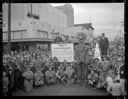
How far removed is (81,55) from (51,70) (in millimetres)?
793

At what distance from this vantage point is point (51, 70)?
432 centimetres

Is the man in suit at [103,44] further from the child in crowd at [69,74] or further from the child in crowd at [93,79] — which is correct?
the child in crowd at [69,74]

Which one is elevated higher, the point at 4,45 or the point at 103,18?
the point at 103,18

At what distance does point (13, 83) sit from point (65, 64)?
1.28 m

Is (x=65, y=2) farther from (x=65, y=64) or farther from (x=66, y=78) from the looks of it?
(x=66, y=78)

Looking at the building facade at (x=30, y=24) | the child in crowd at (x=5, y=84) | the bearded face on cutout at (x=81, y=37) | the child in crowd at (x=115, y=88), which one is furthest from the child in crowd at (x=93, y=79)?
the child in crowd at (x=5, y=84)

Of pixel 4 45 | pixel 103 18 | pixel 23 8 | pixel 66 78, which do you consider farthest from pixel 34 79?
pixel 103 18

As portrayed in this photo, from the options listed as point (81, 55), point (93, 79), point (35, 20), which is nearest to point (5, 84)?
point (35, 20)

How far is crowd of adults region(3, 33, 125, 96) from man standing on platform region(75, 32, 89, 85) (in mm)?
74

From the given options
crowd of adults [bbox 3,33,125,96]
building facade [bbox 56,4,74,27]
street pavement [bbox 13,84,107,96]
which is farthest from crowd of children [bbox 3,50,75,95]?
building facade [bbox 56,4,74,27]

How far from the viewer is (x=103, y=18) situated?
169 inches

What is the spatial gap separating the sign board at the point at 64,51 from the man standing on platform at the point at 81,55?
118 millimetres

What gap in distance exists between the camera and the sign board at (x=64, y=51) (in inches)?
169

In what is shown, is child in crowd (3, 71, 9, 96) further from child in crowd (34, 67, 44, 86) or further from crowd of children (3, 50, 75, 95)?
child in crowd (34, 67, 44, 86)
